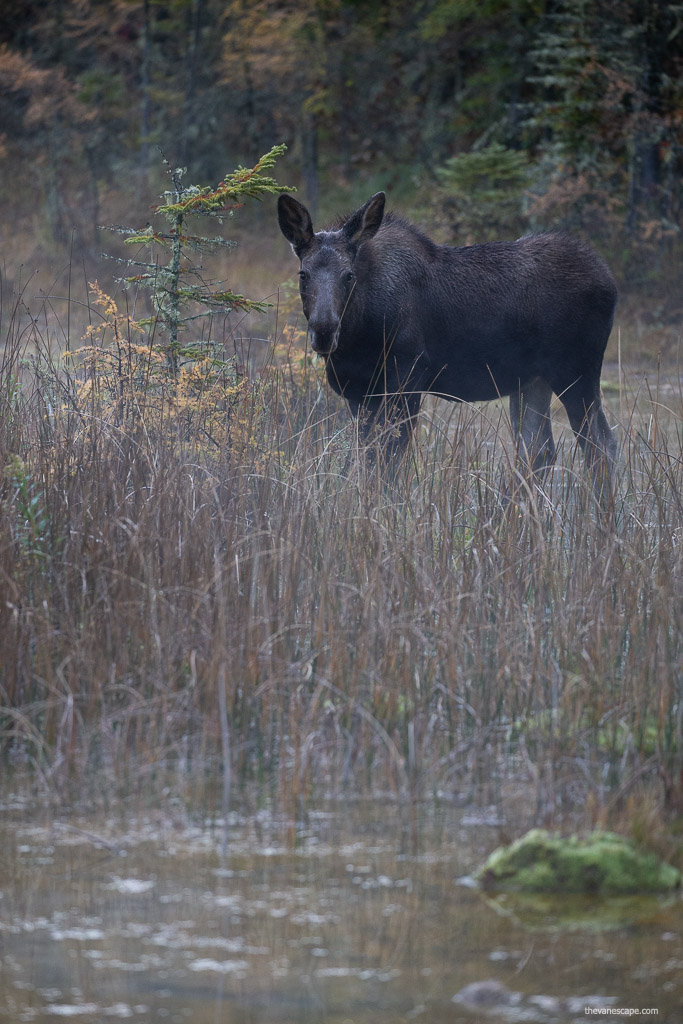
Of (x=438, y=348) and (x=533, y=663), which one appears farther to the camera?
(x=438, y=348)

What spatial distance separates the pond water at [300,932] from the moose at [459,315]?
466 centimetres

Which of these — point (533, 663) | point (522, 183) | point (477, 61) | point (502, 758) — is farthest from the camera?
point (477, 61)

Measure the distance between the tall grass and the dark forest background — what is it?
13600mm

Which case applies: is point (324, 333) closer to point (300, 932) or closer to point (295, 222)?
point (295, 222)

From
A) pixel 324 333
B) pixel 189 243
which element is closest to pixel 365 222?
pixel 324 333

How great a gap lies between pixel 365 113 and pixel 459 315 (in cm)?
2224

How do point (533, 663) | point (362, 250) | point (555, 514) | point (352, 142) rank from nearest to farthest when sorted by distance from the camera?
point (533, 663) → point (555, 514) → point (362, 250) → point (352, 142)

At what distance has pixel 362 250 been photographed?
838 centimetres

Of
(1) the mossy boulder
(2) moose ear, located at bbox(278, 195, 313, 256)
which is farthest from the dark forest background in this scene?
(1) the mossy boulder

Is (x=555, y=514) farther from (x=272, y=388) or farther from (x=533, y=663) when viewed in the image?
(x=272, y=388)

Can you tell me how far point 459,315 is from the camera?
8789 mm

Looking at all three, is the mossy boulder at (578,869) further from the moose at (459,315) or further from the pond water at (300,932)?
the moose at (459,315)

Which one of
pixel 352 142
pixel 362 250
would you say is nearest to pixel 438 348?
pixel 362 250

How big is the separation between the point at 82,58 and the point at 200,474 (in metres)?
27.4
